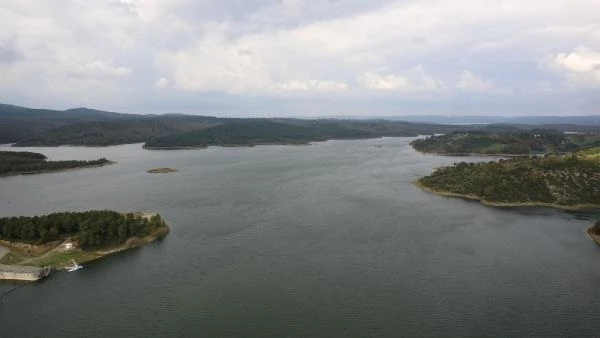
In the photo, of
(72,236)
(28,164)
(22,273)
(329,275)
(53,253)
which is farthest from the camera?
(28,164)

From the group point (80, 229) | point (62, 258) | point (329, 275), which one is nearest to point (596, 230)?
point (329, 275)

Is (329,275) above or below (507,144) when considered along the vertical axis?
below

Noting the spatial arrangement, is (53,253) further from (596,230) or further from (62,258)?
(596,230)

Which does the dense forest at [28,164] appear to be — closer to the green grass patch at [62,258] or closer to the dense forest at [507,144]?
the green grass patch at [62,258]

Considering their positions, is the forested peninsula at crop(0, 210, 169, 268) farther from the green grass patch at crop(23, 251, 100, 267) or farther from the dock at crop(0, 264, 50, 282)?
the dock at crop(0, 264, 50, 282)

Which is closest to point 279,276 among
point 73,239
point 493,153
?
point 73,239

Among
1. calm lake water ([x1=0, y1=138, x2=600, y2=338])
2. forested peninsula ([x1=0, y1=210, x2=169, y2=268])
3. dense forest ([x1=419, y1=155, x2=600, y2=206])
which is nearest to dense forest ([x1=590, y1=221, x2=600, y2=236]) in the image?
calm lake water ([x1=0, y1=138, x2=600, y2=338])

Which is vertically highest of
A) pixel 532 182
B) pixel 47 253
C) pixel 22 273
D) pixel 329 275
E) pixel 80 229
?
pixel 532 182
